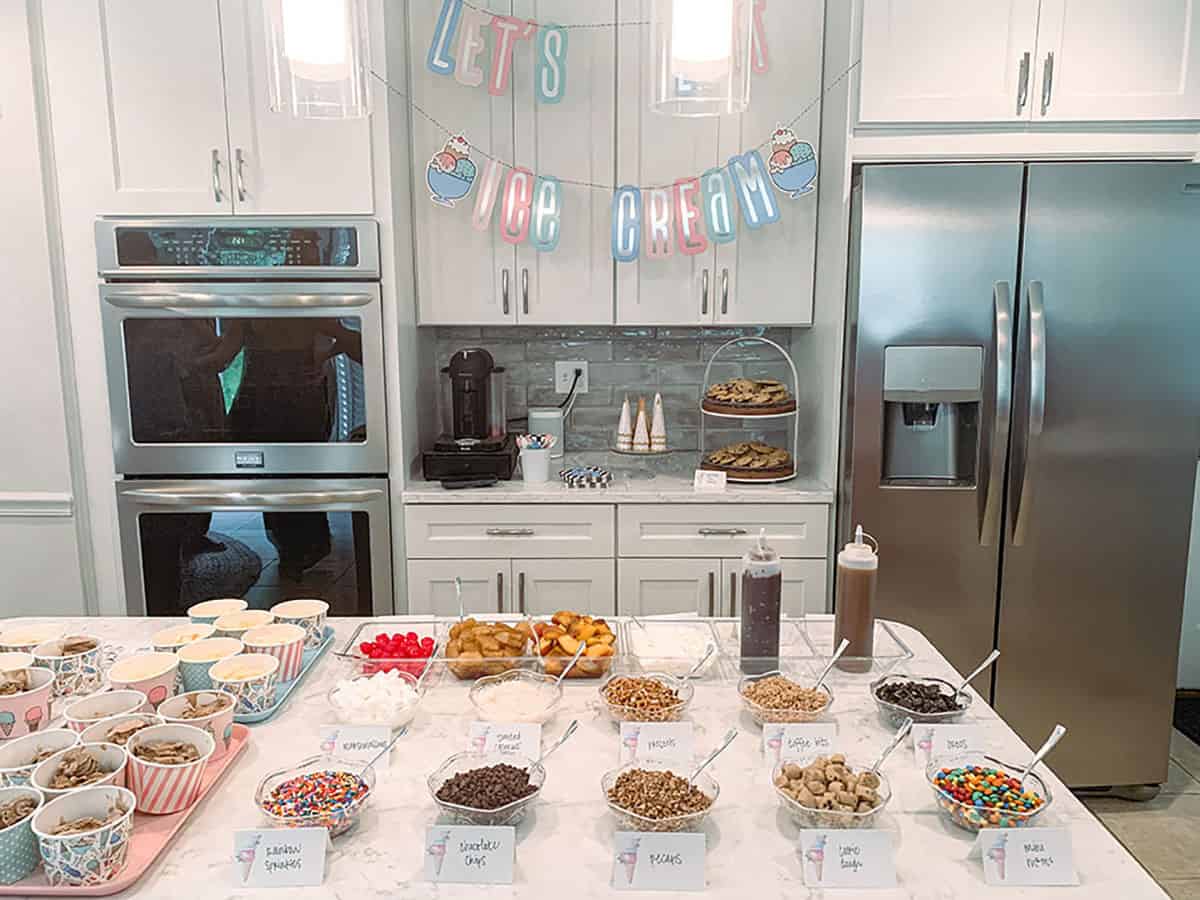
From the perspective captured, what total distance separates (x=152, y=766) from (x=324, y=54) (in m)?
1.05

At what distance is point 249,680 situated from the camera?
1341mm

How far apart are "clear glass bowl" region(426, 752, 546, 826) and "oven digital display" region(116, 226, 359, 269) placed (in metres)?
1.83

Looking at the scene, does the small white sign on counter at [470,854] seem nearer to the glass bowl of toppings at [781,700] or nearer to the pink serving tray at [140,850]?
the pink serving tray at [140,850]

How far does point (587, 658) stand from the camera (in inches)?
57.6

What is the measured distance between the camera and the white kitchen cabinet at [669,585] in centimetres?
278

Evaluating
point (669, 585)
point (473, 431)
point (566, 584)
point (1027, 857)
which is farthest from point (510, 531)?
point (1027, 857)

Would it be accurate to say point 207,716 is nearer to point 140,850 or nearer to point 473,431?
point 140,850

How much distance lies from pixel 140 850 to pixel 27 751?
24 centimetres

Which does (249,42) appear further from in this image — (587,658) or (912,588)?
(912,588)

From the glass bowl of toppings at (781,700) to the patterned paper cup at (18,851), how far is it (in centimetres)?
94

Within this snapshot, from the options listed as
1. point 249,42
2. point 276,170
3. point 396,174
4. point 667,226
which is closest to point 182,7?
point 249,42

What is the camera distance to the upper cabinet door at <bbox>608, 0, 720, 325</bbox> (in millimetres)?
2854

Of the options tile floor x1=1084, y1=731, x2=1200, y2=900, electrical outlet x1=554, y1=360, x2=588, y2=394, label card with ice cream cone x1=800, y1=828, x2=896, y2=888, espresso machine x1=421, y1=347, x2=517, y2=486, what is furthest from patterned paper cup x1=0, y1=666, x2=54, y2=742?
tile floor x1=1084, y1=731, x2=1200, y2=900

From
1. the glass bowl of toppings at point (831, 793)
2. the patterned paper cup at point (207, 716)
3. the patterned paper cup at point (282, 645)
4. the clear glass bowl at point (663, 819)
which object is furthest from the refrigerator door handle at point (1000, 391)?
the patterned paper cup at point (207, 716)
